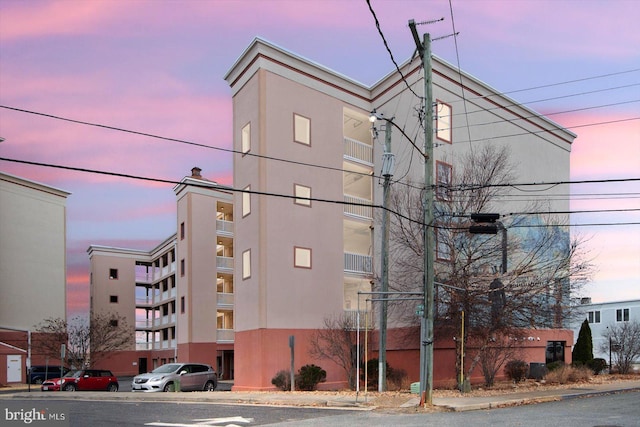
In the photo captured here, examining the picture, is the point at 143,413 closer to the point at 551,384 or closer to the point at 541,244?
the point at 541,244

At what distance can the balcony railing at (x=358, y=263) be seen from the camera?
35.6 metres

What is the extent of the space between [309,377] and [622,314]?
52.6m

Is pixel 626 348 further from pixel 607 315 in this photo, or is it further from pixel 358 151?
pixel 607 315

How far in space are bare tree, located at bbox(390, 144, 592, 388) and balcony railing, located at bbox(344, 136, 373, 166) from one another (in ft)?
19.0

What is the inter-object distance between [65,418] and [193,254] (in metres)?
35.9

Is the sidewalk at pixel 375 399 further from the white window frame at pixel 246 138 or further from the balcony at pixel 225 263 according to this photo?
the balcony at pixel 225 263

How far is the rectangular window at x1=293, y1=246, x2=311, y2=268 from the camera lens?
3296 centimetres

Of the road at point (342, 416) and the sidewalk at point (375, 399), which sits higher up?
the road at point (342, 416)

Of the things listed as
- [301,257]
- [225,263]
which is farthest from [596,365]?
[225,263]

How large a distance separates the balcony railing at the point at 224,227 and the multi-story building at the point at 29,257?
Result: 19167mm

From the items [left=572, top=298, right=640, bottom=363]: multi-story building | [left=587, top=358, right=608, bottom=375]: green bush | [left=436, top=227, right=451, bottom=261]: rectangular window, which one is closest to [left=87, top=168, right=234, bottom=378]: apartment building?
[left=436, top=227, right=451, bottom=261]: rectangular window

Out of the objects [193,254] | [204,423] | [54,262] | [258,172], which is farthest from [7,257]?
[204,423]

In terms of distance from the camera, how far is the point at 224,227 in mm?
54500

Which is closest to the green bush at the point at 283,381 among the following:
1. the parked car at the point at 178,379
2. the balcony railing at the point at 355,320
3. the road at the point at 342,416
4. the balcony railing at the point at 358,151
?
the balcony railing at the point at 355,320
